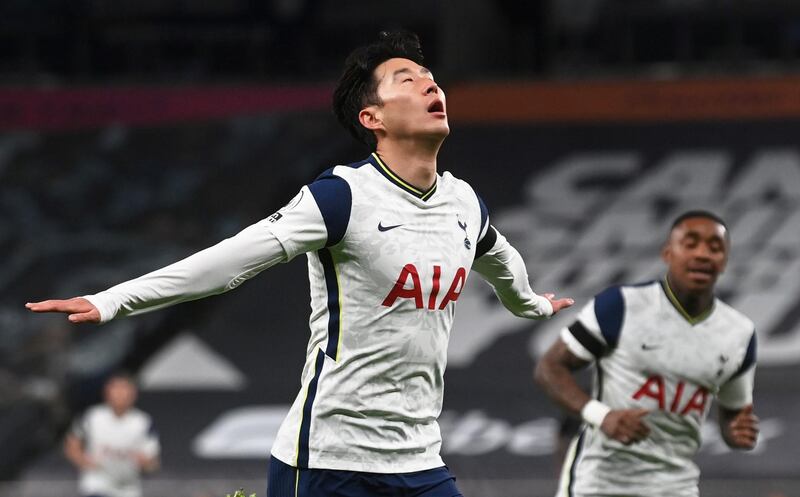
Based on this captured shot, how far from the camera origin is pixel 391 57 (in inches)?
179

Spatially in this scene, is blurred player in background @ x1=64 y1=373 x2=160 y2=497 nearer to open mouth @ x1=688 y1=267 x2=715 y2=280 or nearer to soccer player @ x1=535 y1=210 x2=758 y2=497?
soccer player @ x1=535 y1=210 x2=758 y2=497

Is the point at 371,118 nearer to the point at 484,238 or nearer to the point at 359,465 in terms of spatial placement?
the point at 484,238

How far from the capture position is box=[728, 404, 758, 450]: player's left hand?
6.21m

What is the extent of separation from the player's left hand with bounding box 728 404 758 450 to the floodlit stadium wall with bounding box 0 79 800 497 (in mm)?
8924

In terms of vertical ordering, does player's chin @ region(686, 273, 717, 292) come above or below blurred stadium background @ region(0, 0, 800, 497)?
below

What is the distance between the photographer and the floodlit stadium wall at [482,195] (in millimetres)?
16125

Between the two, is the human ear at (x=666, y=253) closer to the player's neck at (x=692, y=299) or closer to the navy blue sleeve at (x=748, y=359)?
the player's neck at (x=692, y=299)

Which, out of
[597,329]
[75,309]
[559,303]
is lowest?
[75,309]

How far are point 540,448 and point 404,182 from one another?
11153mm

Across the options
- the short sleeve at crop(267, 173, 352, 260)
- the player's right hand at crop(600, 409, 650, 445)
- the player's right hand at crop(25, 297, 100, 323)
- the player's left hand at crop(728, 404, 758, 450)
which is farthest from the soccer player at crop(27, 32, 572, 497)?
the player's left hand at crop(728, 404, 758, 450)

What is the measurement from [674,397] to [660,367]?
14 cm

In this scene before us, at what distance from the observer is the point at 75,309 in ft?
12.1

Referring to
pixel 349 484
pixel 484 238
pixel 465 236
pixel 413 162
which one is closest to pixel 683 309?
pixel 484 238

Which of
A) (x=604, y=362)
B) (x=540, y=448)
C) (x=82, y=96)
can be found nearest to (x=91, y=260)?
(x=82, y=96)
